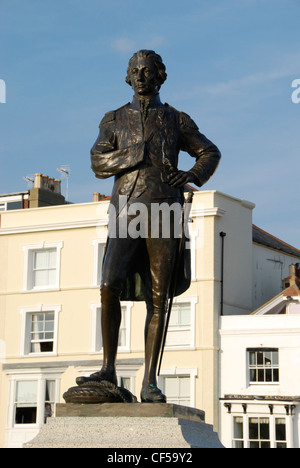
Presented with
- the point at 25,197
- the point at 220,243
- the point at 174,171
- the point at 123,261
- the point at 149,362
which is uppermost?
the point at 25,197

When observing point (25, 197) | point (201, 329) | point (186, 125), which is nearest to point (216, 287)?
point (201, 329)

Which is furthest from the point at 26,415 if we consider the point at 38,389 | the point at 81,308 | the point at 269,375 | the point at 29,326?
the point at 269,375

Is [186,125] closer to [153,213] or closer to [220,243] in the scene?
[153,213]

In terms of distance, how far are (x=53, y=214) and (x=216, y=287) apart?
315 inches

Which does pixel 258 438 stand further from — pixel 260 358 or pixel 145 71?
pixel 145 71

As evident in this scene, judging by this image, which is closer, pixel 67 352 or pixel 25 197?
pixel 67 352

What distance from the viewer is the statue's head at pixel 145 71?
898cm

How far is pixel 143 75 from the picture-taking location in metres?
9.00

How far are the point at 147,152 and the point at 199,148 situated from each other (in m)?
0.57

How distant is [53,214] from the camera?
41.2 metres

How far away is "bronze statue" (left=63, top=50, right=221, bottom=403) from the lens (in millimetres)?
8516

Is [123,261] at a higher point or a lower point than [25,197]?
lower

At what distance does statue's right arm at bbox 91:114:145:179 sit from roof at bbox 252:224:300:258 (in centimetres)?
3124
